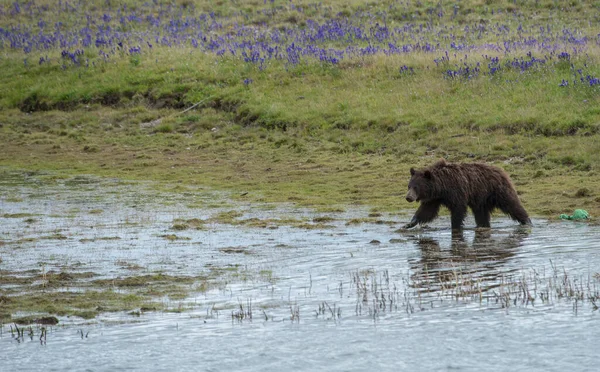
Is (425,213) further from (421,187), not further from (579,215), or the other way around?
(579,215)

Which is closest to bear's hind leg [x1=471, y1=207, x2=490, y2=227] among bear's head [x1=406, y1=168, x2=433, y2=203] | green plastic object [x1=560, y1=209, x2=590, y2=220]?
bear's head [x1=406, y1=168, x2=433, y2=203]

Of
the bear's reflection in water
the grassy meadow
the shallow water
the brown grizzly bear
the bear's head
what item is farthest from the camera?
the grassy meadow

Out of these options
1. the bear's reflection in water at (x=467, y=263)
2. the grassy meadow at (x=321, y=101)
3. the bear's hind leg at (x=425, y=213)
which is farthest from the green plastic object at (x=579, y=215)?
the bear's hind leg at (x=425, y=213)

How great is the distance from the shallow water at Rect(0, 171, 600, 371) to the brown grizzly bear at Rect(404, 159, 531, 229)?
33 centimetres

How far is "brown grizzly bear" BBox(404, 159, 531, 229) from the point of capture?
45.7 ft

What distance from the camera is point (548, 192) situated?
634 inches

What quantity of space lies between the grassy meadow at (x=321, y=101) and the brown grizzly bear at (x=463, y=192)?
1.28 meters

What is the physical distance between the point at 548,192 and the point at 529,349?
830 centimetres

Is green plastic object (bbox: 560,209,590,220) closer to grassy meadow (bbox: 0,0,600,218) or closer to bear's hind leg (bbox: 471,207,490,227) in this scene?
grassy meadow (bbox: 0,0,600,218)

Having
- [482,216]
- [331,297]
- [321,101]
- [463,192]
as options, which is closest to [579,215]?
[482,216]

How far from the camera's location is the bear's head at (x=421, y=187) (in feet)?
46.2

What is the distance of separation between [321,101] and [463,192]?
10497mm

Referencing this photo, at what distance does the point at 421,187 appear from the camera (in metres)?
14.1

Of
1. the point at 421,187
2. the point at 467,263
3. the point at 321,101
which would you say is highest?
Answer: the point at 321,101
